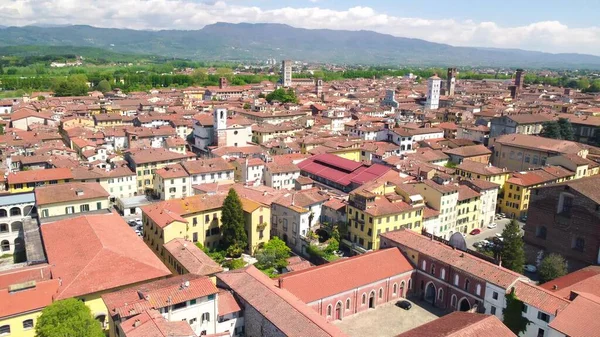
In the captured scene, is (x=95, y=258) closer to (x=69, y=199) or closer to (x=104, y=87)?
(x=69, y=199)

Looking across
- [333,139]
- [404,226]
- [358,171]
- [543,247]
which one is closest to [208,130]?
[333,139]

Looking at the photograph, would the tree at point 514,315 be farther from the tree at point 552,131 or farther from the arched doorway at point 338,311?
the tree at point 552,131

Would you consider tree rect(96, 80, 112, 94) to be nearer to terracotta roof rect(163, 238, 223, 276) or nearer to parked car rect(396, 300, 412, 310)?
terracotta roof rect(163, 238, 223, 276)

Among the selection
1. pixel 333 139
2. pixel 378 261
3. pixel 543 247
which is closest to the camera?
pixel 378 261

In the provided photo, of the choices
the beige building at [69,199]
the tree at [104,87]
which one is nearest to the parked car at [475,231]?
the beige building at [69,199]

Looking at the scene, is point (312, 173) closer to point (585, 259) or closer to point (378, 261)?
point (378, 261)

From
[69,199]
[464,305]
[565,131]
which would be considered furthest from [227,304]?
[565,131]
